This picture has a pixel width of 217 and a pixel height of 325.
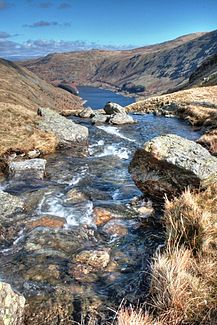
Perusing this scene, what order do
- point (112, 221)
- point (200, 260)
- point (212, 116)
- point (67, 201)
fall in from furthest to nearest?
point (212, 116)
point (67, 201)
point (112, 221)
point (200, 260)

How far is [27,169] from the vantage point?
55.9 feet

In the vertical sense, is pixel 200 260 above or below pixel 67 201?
above

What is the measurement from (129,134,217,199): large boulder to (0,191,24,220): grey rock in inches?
160

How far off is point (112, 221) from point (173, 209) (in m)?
2.83

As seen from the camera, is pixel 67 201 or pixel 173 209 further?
pixel 67 201

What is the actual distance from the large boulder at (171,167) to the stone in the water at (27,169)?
17.2 ft

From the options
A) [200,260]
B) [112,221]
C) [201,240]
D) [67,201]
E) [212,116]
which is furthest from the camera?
[212,116]

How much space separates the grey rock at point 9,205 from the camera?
39.8ft

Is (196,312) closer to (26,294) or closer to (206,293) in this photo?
(206,293)

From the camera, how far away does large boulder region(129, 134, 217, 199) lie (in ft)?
38.0

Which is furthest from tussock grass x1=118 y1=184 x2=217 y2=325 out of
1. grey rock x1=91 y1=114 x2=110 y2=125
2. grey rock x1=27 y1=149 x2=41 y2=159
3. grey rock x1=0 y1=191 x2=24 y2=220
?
grey rock x1=91 y1=114 x2=110 y2=125

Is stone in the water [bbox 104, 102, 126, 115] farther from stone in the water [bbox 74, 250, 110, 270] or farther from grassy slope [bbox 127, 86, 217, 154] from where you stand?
stone in the water [bbox 74, 250, 110, 270]

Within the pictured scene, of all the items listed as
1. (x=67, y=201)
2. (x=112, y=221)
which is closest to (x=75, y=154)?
(x=67, y=201)

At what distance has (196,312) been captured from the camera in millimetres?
6375
